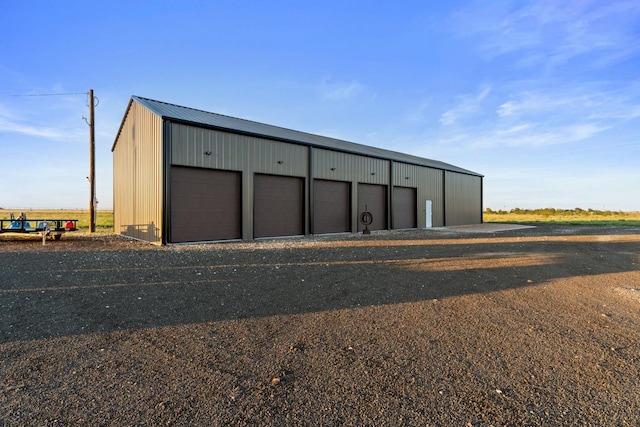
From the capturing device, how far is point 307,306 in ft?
17.1

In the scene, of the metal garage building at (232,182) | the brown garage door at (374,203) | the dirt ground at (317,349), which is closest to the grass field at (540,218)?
the metal garage building at (232,182)

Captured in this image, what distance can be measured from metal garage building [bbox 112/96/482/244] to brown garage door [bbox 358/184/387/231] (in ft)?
0.20

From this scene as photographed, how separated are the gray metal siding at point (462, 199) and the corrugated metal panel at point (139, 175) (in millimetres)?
20897

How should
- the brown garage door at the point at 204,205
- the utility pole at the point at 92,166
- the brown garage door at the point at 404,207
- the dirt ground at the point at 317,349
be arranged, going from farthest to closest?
the brown garage door at the point at 404,207
the utility pole at the point at 92,166
the brown garage door at the point at 204,205
the dirt ground at the point at 317,349

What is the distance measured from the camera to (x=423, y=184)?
24781 millimetres

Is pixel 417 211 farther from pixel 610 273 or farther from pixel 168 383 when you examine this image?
pixel 168 383

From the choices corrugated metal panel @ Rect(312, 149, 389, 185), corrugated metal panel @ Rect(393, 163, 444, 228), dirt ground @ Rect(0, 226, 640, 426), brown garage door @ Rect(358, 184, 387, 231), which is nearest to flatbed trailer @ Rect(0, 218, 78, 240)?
dirt ground @ Rect(0, 226, 640, 426)

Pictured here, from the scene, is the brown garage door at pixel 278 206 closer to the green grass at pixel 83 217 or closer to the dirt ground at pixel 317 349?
the dirt ground at pixel 317 349

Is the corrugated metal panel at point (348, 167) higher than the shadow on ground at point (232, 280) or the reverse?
higher

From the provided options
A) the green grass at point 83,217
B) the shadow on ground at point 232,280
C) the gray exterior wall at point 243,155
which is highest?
the gray exterior wall at point 243,155

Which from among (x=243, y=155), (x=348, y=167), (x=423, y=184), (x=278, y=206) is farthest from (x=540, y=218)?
(x=243, y=155)

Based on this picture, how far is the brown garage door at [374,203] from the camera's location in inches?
814

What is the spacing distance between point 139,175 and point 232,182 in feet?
14.2

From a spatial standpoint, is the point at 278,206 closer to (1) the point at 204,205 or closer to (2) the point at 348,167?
(1) the point at 204,205
